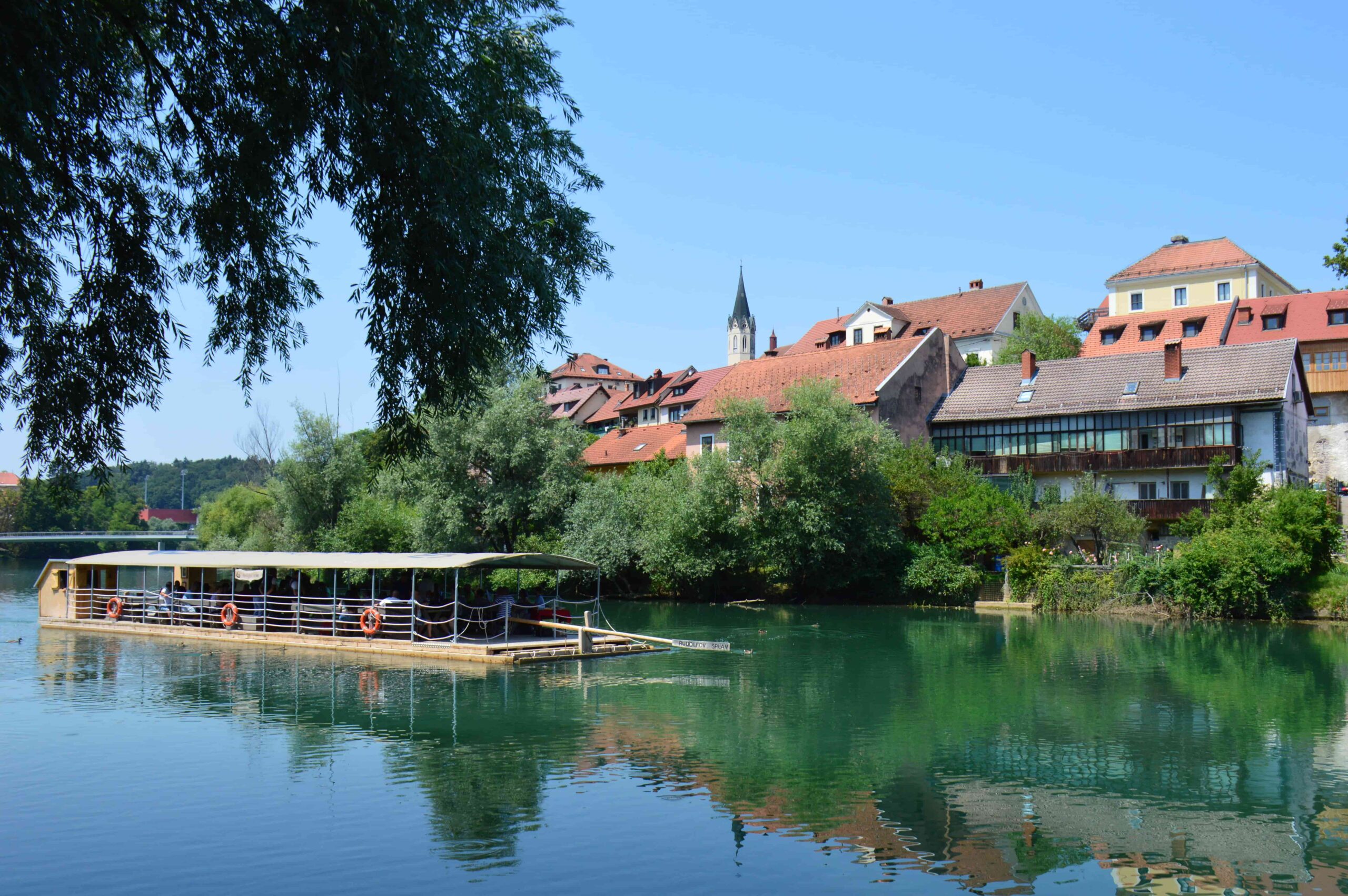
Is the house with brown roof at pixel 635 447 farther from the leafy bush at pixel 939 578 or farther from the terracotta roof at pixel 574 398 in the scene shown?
the terracotta roof at pixel 574 398

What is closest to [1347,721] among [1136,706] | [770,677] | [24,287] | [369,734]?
[1136,706]

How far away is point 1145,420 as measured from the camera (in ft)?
168

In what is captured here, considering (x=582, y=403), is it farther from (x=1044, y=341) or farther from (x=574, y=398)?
(x=1044, y=341)

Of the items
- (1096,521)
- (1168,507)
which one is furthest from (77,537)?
(1168,507)

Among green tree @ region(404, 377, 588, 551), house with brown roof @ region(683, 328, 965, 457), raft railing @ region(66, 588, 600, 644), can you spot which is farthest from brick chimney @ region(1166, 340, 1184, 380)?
raft railing @ region(66, 588, 600, 644)

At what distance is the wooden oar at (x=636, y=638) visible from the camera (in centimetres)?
2925

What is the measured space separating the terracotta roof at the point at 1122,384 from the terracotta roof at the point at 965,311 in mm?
16755

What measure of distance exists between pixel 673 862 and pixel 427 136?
8.12m

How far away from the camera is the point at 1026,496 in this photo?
5066 centimetres

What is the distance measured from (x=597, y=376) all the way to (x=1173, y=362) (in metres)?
72.3

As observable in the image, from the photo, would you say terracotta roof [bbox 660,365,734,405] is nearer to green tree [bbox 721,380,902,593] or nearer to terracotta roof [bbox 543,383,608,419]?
terracotta roof [bbox 543,383,608,419]

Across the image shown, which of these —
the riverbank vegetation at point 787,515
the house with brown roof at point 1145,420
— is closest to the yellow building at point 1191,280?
the house with brown roof at point 1145,420

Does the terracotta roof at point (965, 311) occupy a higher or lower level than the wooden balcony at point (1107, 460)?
higher

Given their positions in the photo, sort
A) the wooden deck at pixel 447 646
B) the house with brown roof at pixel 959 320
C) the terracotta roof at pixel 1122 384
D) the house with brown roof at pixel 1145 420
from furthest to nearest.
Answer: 1. the house with brown roof at pixel 959 320
2. the terracotta roof at pixel 1122 384
3. the house with brown roof at pixel 1145 420
4. the wooden deck at pixel 447 646
